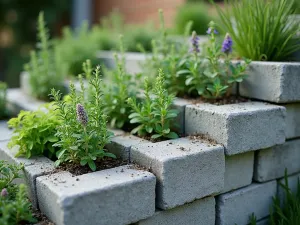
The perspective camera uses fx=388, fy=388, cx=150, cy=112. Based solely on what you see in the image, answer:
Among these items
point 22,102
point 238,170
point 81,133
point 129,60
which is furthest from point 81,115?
point 129,60

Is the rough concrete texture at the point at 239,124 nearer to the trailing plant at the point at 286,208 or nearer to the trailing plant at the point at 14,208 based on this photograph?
the trailing plant at the point at 286,208

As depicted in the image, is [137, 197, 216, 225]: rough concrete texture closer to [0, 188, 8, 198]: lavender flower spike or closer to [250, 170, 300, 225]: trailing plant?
[250, 170, 300, 225]: trailing plant

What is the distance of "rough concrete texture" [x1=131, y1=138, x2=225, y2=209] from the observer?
1.85 meters

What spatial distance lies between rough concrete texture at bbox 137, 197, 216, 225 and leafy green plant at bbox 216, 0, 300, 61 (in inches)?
42.1

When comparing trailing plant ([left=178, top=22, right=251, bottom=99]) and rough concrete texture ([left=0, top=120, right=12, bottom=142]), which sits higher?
trailing plant ([left=178, top=22, right=251, bottom=99])

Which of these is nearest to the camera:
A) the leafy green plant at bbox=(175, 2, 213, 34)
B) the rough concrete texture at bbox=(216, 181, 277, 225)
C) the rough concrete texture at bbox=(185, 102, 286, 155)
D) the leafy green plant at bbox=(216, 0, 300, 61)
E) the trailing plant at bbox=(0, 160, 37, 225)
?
the trailing plant at bbox=(0, 160, 37, 225)

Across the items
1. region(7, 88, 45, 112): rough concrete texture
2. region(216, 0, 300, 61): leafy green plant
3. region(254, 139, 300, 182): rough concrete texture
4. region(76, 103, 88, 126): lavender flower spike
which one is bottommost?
region(254, 139, 300, 182): rough concrete texture

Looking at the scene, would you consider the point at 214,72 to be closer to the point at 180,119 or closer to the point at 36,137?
the point at 180,119

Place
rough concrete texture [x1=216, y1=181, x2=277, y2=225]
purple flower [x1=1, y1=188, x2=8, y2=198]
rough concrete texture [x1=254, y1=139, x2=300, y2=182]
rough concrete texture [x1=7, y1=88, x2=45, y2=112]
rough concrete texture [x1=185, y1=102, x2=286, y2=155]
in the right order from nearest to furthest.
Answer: purple flower [x1=1, y1=188, x2=8, y2=198] → rough concrete texture [x1=185, y1=102, x2=286, y2=155] → rough concrete texture [x1=216, y1=181, x2=277, y2=225] → rough concrete texture [x1=254, y1=139, x2=300, y2=182] → rough concrete texture [x1=7, y1=88, x2=45, y2=112]

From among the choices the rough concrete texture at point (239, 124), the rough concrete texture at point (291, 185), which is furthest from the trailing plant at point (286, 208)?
the rough concrete texture at point (239, 124)

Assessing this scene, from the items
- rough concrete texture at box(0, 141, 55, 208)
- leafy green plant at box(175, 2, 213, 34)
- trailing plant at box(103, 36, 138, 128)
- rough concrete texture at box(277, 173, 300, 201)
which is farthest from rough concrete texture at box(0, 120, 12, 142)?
leafy green plant at box(175, 2, 213, 34)

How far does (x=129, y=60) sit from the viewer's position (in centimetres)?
351

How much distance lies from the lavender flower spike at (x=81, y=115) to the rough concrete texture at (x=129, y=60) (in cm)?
129

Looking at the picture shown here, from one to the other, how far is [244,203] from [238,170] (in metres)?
0.21
